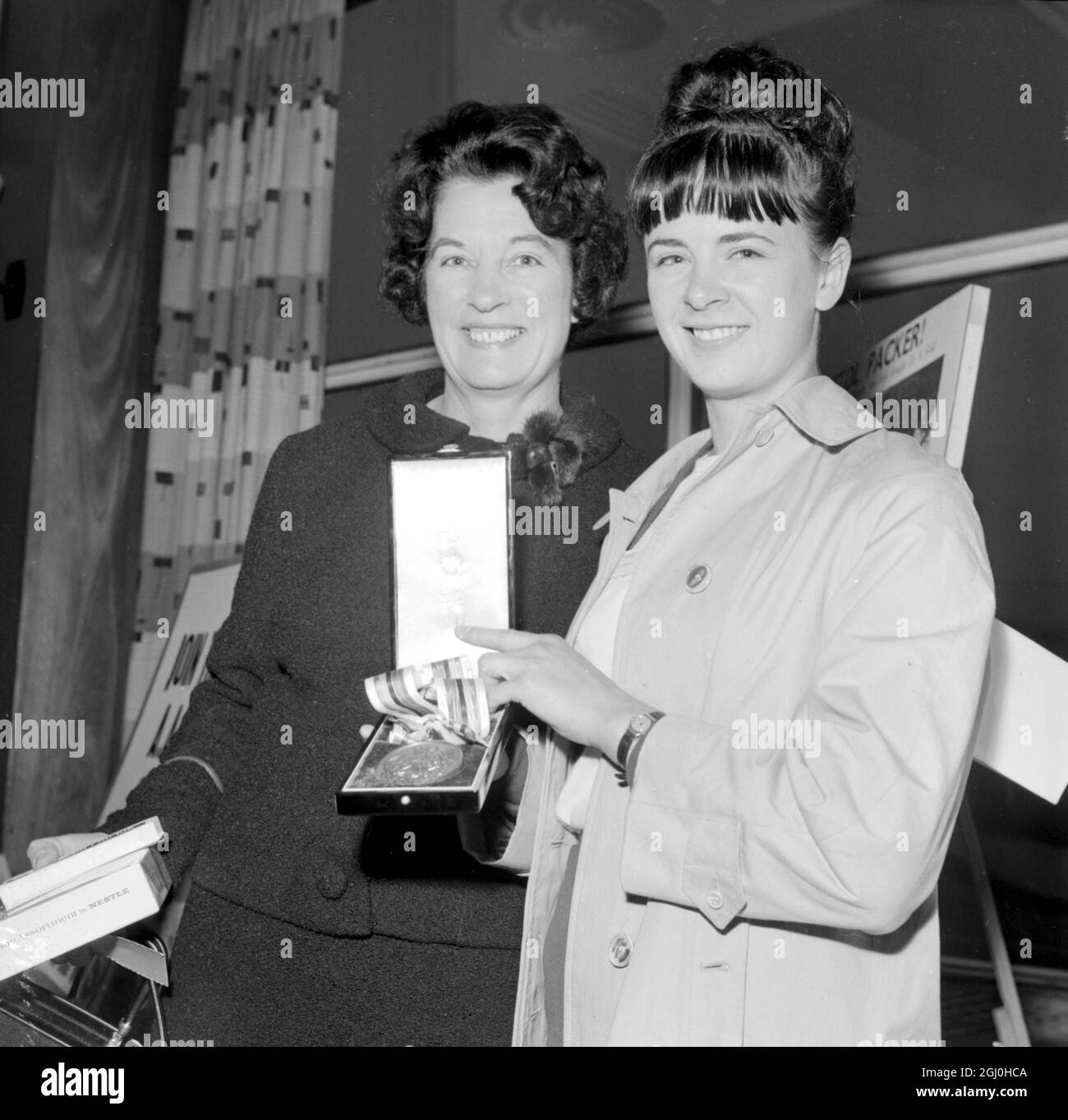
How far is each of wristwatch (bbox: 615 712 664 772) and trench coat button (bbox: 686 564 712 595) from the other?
0.43ft

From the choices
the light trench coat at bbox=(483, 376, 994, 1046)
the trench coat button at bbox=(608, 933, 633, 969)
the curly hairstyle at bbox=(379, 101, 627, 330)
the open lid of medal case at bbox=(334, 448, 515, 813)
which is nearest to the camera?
the light trench coat at bbox=(483, 376, 994, 1046)

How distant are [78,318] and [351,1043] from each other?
2349 mm

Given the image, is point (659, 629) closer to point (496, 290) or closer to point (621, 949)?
point (621, 949)

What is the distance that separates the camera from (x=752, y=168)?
1161 millimetres

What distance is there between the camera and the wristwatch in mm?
1043

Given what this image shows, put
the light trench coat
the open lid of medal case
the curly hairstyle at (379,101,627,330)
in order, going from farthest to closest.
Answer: the curly hairstyle at (379,101,627,330), the open lid of medal case, the light trench coat

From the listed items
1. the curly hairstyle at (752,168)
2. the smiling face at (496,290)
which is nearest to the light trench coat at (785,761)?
the curly hairstyle at (752,168)

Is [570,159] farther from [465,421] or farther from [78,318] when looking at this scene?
[78,318]

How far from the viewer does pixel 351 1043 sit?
1.42 m

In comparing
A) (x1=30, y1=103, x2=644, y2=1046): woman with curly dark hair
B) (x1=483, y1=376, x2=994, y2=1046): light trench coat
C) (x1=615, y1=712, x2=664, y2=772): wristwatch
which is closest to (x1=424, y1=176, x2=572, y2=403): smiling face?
(x1=30, y1=103, x2=644, y2=1046): woman with curly dark hair

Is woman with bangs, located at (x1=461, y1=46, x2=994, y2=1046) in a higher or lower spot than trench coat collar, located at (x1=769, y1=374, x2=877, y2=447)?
lower

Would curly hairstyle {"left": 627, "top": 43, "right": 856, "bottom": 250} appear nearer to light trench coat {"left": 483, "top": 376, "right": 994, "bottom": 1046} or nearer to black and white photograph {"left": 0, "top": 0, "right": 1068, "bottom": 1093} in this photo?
black and white photograph {"left": 0, "top": 0, "right": 1068, "bottom": 1093}
